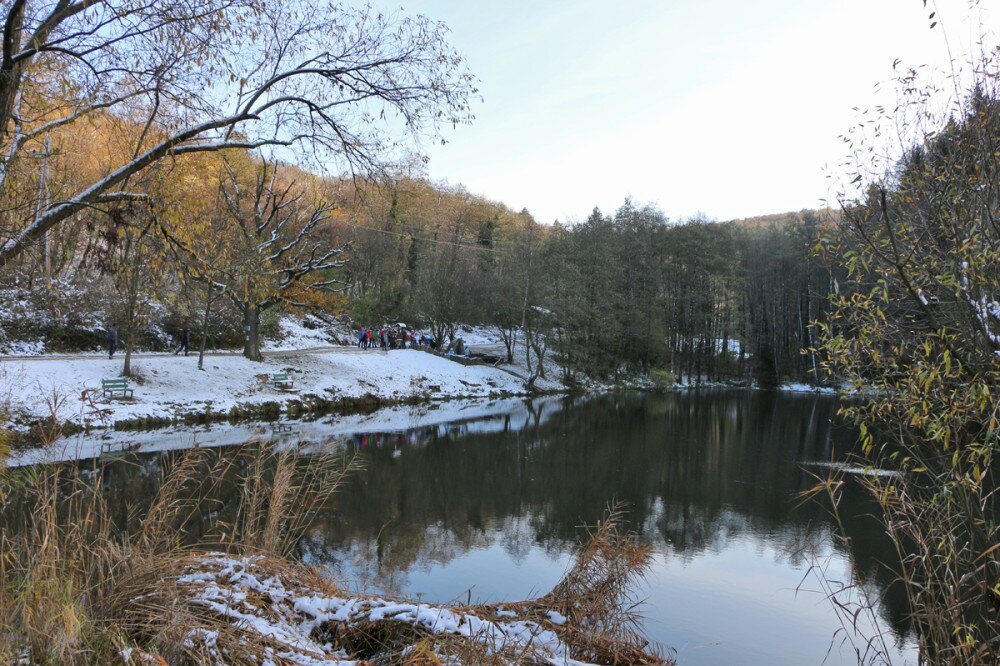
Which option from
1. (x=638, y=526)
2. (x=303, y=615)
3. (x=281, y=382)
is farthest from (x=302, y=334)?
(x=303, y=615)

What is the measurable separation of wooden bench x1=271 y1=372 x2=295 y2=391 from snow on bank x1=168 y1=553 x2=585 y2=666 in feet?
72.2

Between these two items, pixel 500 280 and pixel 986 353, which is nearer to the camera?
pixel 986 353

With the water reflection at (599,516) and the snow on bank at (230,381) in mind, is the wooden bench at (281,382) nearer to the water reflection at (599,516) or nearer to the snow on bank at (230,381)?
the snow on bank at (230,381)

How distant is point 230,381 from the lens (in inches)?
961

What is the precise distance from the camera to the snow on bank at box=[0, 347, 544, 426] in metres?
18.2

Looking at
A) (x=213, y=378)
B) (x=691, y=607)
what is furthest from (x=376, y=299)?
(x=691, y=607)

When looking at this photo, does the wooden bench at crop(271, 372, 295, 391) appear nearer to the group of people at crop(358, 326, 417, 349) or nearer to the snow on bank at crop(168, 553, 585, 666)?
the group of people at crop(358, 326, 417, 349)

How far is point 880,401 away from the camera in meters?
5.58

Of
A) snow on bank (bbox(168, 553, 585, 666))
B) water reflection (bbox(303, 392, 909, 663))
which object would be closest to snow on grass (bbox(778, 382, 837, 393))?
water reflection (bbox(303, 392, 909, 663))

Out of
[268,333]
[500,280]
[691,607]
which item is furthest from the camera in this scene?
[500,280]

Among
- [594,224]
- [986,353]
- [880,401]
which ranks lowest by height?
[880,401]

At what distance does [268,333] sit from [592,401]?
60.9 feet

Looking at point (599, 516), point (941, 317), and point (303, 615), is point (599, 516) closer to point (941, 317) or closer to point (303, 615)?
point (941, 317)

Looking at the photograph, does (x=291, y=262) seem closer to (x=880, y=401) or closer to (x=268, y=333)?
(x=268, y=333)
